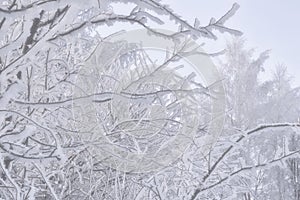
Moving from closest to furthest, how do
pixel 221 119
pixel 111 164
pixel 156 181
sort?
pixel 156 181 → pixel 221 119 → pixel 111 164

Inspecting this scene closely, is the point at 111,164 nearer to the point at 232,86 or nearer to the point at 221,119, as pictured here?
the point at 221,119

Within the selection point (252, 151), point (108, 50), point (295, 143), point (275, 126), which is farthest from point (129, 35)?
point (295, 143)

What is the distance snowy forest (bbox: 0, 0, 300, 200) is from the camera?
5.43 feet

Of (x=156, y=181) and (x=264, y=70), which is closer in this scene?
(x=156, y=181)

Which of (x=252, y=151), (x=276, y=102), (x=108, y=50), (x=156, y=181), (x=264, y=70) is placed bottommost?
(x=156, y=181)

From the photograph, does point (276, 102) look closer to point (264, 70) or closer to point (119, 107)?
point (264, 70)

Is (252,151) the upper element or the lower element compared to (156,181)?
upper

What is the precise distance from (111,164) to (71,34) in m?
1.73

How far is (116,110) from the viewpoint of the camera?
3.10m

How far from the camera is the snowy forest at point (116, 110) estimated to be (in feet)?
5.43

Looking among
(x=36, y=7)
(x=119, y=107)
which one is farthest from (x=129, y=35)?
(x=36, y=7)

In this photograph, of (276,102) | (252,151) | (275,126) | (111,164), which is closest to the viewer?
(275,126)

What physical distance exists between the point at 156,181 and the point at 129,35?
1071 millimetres

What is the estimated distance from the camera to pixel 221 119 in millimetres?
2789
